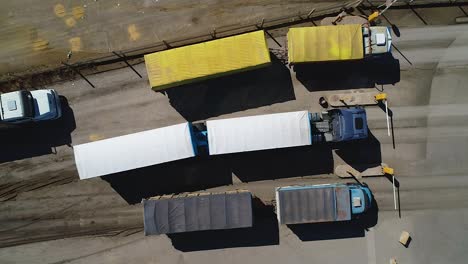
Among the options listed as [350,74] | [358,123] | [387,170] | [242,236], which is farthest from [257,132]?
[387,170]

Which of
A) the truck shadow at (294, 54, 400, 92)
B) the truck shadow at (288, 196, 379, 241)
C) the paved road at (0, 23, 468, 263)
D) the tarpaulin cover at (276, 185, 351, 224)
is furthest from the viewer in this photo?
the truck shadow at (294, 54, 400, 92)

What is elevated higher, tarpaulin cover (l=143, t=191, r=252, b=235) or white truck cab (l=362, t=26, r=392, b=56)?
white truck cab (l=362, t=26, r=392, b=56)

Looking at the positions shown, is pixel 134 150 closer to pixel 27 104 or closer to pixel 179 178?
pixel 179 178

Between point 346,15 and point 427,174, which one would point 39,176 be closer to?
point 346,15

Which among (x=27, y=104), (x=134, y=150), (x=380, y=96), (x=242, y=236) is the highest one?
(x=27, y=104)

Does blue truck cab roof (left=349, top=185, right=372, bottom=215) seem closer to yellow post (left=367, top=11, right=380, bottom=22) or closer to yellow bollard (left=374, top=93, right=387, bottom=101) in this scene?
yellow bollard (left=374, top=93, right=387, bottom=101)

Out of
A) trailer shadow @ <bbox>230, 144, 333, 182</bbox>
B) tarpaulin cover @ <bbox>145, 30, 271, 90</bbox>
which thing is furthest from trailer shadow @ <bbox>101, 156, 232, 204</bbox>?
tarpaulin cover @ <bbox>145, 30, 271, 90</bbox>

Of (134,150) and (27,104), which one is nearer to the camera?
(134,150)
